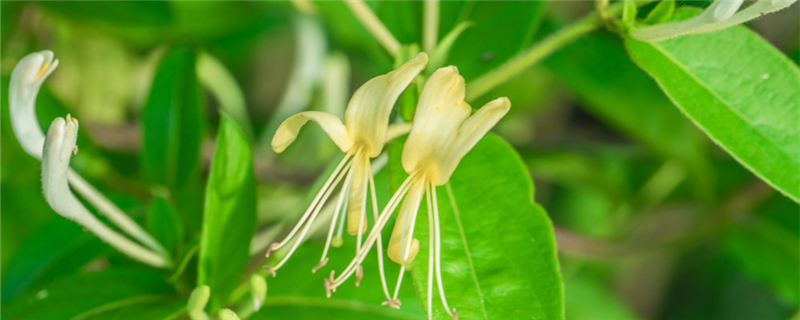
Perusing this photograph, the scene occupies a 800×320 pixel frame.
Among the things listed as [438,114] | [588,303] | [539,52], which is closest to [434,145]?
[438,114]

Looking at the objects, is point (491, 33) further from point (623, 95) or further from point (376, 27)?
point (623, 95)

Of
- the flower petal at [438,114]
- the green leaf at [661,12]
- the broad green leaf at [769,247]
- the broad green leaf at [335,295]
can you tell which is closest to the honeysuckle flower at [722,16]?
the green leaf at [661,12]

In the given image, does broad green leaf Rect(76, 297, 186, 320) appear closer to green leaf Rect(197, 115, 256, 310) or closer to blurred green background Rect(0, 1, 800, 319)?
green leaf Rect(197, 115, 256, 310)

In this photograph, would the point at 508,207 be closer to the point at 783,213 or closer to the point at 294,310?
the point at 294,310

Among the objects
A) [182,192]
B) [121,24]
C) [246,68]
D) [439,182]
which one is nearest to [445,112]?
[439,182]

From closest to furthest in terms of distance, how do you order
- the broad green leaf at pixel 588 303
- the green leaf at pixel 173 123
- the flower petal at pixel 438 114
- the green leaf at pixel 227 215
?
1. the flower petal at pixel 438 114
2. the green leaf at pixel 227 215
3. the green leaf at pixel 173 123
4. the broad green leaf at pixel 588 303

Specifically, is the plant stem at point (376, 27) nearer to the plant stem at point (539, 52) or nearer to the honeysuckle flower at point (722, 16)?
the plant stem at point (539, 52)
